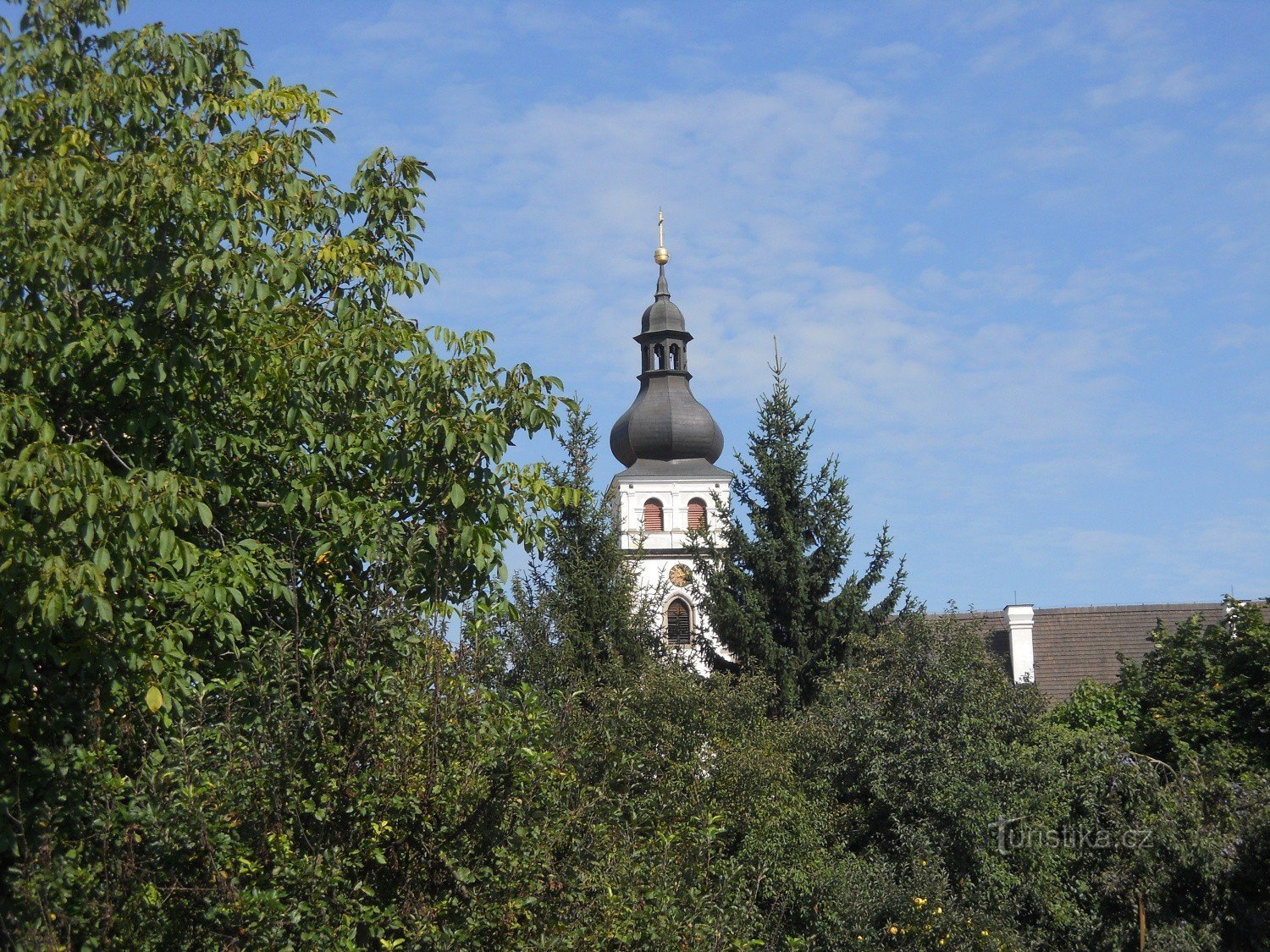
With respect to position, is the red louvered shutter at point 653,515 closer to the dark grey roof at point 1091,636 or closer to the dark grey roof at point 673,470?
the dark grey roof at point 673,470

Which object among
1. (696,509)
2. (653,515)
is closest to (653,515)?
(653,515)

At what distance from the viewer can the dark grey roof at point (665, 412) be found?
5797cm

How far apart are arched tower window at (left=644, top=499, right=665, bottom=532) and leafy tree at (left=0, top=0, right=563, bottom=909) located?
4595 cm

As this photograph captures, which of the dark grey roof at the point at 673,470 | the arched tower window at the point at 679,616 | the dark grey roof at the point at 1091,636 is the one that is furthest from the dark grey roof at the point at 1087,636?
the dark grey roof at the point at 673,470

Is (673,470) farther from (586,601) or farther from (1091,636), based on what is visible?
(586,601)

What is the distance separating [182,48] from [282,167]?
1058 millimetres

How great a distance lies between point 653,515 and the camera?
5681 centimetres

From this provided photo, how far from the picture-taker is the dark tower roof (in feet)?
190

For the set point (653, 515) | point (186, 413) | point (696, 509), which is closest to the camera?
point (186, 413)

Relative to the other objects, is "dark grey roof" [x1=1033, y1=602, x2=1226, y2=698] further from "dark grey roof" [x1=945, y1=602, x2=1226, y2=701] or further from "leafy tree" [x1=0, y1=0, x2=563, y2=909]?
"leafy tree" [x1=0, y1=0, x2=563, y2=909]

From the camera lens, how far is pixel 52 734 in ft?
25.3

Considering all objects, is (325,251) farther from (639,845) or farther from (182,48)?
(639,845)

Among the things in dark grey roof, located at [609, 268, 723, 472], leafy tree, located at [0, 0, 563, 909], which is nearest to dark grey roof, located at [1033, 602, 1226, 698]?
dark grey roof, located at [609, 268, 723, 472]

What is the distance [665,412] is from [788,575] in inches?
1053
